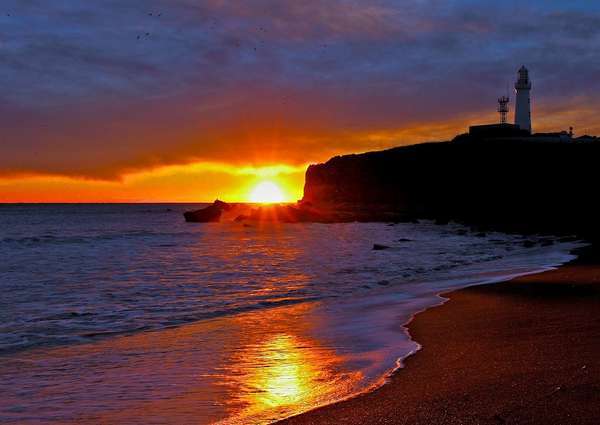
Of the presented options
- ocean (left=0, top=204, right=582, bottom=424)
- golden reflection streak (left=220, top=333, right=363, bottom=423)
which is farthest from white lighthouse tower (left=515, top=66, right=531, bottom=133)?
golden reflection streak (left=220, top=333, right=363, bottom=423)

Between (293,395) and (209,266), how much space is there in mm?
20970

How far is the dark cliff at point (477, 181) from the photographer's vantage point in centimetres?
7631

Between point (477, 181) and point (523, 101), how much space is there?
987 inches

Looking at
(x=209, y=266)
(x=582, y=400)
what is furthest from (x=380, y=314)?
(x=209, y=266)

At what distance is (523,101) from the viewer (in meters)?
106

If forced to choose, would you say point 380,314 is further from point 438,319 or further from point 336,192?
point 336,192

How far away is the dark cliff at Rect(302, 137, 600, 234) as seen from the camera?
76.3m

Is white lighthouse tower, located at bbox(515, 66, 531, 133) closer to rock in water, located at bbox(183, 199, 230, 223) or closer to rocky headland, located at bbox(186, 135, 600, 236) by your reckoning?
rocky headland, located at bbox(186, 135, 600, 236)

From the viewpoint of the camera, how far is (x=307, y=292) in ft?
59.5

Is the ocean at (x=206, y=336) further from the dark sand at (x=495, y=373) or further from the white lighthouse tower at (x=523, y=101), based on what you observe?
the white lighthouse tower at (x=523, y=101)

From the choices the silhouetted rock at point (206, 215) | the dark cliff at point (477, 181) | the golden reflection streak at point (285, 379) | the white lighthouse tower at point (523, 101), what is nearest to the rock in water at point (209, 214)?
the silhouetted rock at point (206, 215)

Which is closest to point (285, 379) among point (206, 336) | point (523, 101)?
point (206, 336)

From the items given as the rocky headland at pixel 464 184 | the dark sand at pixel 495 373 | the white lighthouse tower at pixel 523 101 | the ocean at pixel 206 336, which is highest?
the white lighthouse tower at pixel 523 101

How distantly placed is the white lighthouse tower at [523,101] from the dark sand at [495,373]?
9940 centimetres
